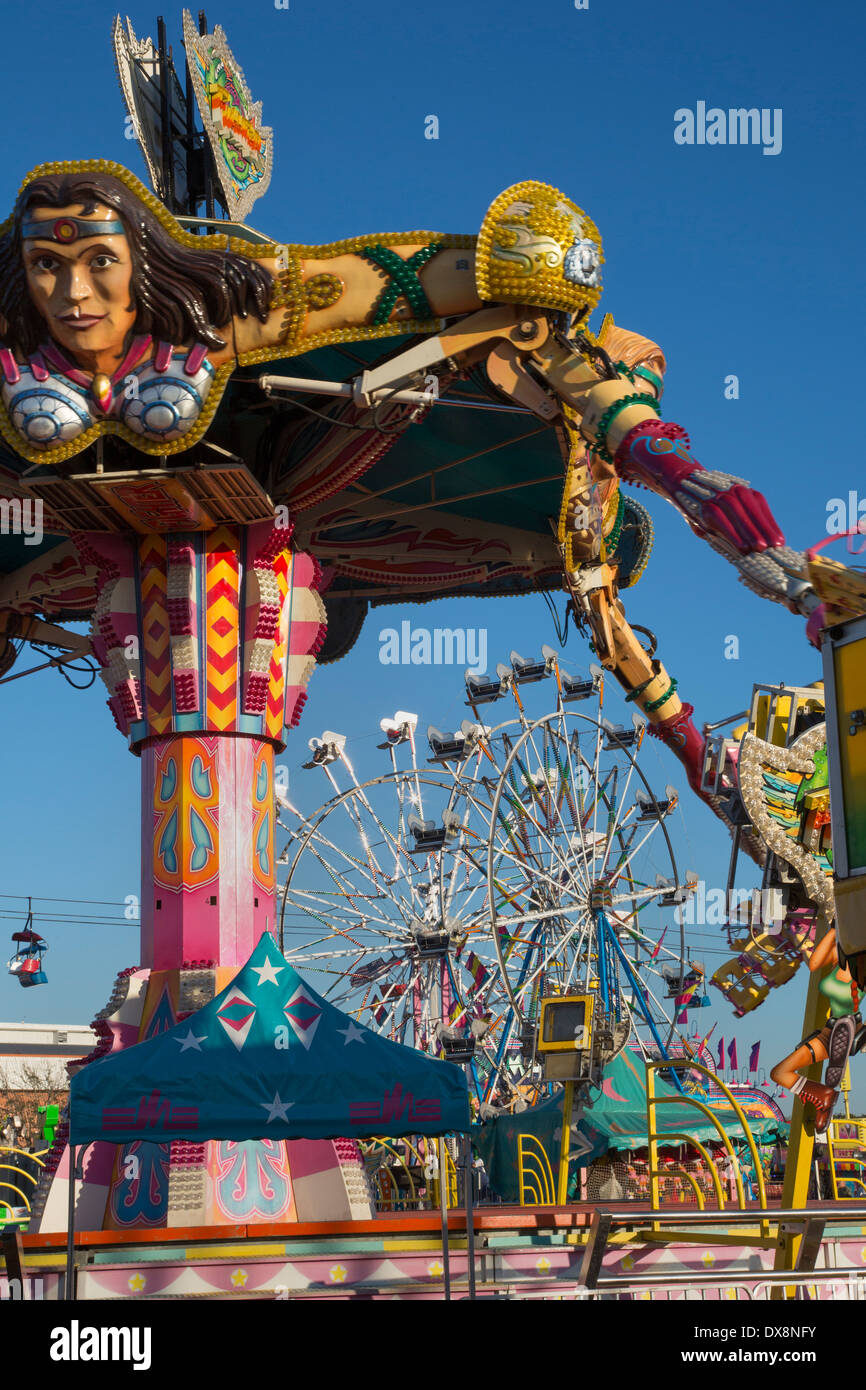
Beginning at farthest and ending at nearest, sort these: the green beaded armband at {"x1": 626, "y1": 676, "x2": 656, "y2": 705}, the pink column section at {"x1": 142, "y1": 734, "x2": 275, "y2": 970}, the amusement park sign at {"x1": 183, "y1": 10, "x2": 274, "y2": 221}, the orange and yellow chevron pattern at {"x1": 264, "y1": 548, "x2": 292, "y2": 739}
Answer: the green beaded armband at {"x1": 626, "y1": 676, "x2": 656, "y2": 705} < the amusement park sign at {"x1": 183, "y1": 10, "x2": 274, "y2": 221} < the orange and yellow chevron pattern at {"x1": 264, "y1": 548, "x2": 292, "y2": 739} < the pink column section at {"x1": 142, "y1": 734, "x2": 275, "y2": 970}

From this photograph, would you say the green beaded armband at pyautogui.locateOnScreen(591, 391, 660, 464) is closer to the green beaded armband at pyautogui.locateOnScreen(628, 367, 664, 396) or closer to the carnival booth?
the green beaded armband at pyautogui.locateOnScreen(628, 367, 664, 396)

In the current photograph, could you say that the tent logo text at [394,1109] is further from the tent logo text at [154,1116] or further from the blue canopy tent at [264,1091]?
the tent logo text at [154,1116]

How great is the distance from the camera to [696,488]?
53.1 ft

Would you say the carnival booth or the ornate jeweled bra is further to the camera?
the ornate jeweled bra

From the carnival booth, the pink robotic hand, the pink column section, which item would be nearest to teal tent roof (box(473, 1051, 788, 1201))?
the pink column section

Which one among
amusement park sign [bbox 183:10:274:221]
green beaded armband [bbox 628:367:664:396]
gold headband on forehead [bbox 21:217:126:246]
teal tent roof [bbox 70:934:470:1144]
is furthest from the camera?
amusement park sign [bbox 183:10:274:221]

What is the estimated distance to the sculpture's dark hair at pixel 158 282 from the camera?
17.1m

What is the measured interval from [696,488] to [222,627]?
622cm

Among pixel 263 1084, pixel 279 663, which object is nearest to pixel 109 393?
pixel 279 663

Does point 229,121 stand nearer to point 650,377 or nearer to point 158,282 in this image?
point 158,282

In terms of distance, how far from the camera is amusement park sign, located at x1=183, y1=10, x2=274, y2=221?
67.4 feet

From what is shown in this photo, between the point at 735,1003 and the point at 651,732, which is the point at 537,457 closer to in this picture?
the point at 651,732

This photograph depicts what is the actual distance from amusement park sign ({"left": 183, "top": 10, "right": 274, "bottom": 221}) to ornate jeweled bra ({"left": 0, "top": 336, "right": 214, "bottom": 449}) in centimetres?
479

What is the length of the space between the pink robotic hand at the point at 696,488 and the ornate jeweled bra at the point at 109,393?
474cm
